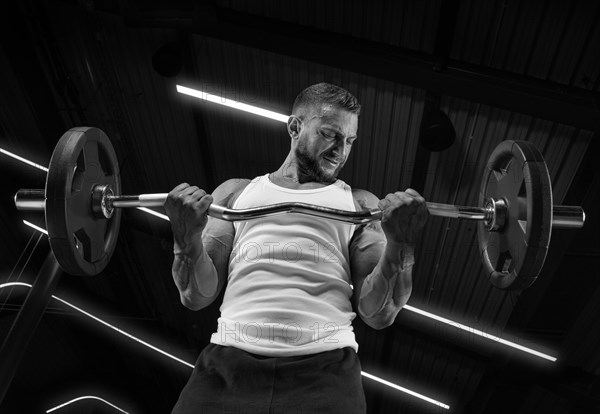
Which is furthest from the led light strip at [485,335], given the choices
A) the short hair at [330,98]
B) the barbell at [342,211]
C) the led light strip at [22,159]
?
the short hair at [330,98]

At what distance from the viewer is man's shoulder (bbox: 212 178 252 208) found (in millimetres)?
2088

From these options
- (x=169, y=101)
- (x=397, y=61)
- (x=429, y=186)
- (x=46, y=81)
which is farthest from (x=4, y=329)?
(x=397, y=61)

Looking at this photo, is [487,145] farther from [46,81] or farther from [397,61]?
[46,81]

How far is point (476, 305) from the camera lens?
526 centimetres

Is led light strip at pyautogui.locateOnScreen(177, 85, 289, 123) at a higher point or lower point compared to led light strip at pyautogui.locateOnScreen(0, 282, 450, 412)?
higher

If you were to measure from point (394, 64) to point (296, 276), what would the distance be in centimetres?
220

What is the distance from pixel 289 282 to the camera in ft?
5.57

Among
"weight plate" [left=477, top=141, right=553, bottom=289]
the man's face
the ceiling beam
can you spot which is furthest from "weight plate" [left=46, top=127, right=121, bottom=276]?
the ceiling beam

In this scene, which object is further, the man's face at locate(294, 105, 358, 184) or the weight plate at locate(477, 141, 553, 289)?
the man's face at locate(294, 105, 358, 184)

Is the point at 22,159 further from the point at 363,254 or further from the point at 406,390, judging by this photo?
the point at 406,390

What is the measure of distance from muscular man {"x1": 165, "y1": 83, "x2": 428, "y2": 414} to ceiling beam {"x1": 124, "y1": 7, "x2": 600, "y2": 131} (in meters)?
1.50

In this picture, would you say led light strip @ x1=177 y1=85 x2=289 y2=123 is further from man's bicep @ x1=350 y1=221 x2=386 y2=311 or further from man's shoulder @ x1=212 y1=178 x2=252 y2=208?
man's bicep @ x1=350 y1=221 x2=386 y2=311

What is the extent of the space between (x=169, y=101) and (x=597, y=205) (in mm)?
3247

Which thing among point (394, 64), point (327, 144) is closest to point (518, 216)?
point (327, 144)
